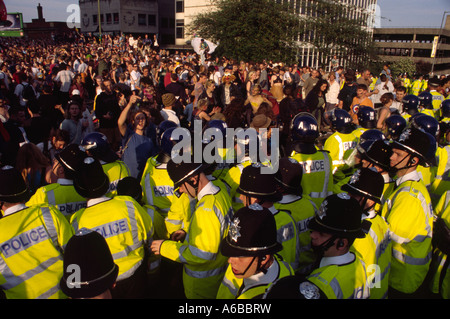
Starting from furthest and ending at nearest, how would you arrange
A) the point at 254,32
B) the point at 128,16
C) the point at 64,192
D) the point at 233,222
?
the point at 128,16 → the point at 254,32 → the point at 64,192 → the point at 233,222

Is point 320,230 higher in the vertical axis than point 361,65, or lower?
lower

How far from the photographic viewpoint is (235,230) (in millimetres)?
2326

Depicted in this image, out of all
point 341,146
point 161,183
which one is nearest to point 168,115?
point 161,183

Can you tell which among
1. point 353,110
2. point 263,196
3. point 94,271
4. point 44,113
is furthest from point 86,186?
point 353,110

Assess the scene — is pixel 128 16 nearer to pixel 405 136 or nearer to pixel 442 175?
pixel 442 175

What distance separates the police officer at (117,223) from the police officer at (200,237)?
0.22m

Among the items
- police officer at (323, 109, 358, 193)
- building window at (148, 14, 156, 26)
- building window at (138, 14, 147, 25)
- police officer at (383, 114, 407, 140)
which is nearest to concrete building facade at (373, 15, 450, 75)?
building window at (148, 14, 156, 26)

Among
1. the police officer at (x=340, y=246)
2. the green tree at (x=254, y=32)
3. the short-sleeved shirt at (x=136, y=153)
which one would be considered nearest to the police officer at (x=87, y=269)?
the police officer at (x=340, y=246)

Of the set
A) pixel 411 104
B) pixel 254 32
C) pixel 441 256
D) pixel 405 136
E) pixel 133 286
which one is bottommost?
pixel 133 286

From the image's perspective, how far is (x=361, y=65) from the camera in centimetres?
3988

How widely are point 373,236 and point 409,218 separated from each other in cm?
55

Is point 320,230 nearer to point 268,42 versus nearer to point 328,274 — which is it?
point 328,274

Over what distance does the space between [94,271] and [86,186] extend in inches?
46.2

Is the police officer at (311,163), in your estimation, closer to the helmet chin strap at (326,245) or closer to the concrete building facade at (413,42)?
the helmet chin strap at (326,245)
